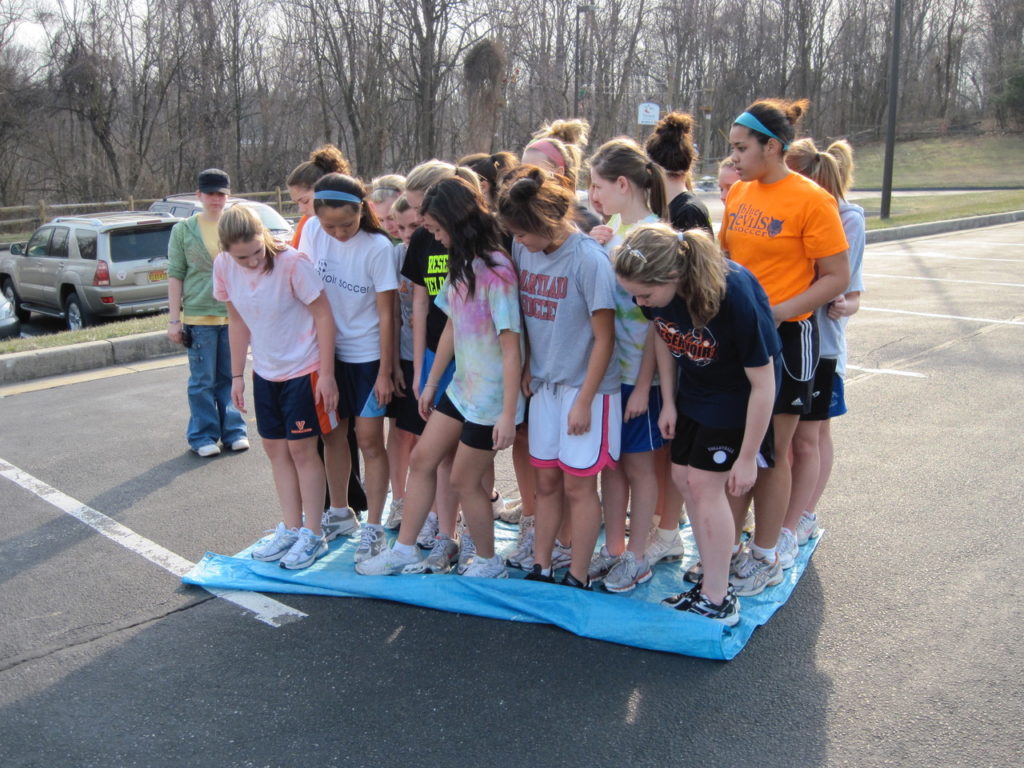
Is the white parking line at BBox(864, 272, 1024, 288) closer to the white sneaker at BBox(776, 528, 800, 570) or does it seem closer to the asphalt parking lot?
the asphalt parking lot

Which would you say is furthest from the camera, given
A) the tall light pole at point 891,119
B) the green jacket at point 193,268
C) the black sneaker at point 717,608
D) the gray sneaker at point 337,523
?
the tall light pole at point 891,119

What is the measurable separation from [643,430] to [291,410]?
160 cm

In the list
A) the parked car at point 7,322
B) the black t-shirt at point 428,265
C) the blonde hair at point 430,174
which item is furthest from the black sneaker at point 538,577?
the parked car at point 7,322

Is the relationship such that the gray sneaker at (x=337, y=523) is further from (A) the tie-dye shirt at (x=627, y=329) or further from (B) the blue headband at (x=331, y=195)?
(A) the tie-dye shirt at (x=627, y=329)

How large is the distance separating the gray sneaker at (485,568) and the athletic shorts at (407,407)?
2.40 ft

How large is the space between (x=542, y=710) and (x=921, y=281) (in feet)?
36.9

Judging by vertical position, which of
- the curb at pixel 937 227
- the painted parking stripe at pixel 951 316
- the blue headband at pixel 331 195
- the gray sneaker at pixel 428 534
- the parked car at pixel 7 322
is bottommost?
the gray sneaker at pixel 428 534

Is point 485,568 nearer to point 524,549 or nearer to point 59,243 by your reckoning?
point 524,549

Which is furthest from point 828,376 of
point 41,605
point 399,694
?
point 41,605

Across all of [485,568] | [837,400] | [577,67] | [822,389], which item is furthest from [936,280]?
[577,67]

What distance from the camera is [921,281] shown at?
12438 millimetres

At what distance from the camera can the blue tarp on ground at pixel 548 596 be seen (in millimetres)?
3359

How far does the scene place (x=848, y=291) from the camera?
3.88m

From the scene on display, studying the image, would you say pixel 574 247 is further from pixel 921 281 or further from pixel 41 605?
pixel 921 281
